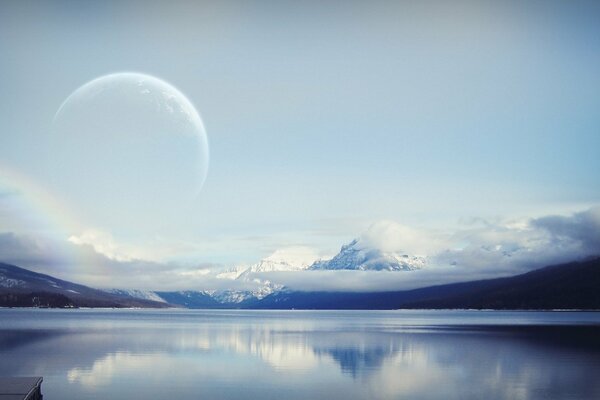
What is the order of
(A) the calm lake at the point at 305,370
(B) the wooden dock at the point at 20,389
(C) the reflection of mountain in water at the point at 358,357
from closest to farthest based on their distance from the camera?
(B) the wooden dock at the point at 20,389, (A) the calm lake at the point at 305,370, (C) the reflection of mountain in water at the point at 358,357

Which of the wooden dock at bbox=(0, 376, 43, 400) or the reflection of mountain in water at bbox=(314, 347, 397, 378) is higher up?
the reflection of mountain in water at bbox=(314, 347, 397, 378)

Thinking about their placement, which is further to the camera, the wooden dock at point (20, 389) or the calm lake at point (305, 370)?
the calm lake at point (305, 370)

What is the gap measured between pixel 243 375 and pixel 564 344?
5918 cm

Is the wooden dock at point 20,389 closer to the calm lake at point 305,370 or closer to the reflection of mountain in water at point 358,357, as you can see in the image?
the calm lake at point 305,370

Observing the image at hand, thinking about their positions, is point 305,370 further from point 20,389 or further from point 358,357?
point 20,389

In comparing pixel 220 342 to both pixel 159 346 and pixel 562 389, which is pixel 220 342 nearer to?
pixel 159 346

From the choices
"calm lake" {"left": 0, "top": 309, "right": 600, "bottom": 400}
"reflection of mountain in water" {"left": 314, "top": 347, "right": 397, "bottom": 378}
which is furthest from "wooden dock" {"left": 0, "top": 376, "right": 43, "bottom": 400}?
"reflection of mountain in water" {"left": 314, "top": 347, "right": 397, "bottom": 378}

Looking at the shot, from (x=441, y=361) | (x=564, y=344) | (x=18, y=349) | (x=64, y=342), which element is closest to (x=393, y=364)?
(x=441, y=361)

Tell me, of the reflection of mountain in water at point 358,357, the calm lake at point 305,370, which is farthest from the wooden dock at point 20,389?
the reflection of mountain in water at point 358,357

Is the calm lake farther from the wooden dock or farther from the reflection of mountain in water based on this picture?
the wooden dock

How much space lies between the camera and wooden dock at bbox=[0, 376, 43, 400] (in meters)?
41.7

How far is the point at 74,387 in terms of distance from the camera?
168 ft

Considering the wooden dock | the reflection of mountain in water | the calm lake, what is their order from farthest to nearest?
the reflection of mountain in water < the calm lake < the wooden dock

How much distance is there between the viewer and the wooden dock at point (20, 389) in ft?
137
